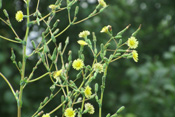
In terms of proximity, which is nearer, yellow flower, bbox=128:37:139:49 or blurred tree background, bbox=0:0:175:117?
yellow flower, bbox=128:37:139:49

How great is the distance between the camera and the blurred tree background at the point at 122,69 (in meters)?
2.16

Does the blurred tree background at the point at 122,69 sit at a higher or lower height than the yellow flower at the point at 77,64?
higher

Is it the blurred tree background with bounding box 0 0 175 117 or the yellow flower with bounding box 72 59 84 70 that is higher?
the blurred tree background with bounding box 0 0 175 117

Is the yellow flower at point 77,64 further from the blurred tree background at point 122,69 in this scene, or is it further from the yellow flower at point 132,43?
the blurred tree background at point 122,69

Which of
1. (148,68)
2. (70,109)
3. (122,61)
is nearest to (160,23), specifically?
(122,61)

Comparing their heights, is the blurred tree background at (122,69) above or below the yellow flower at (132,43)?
above

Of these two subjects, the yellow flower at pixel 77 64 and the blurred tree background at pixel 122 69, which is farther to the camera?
the blurred tree background at pixel 122 69

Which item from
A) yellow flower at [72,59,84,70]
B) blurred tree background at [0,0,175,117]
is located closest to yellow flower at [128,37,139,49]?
yellow flower at [72,59,84,70]

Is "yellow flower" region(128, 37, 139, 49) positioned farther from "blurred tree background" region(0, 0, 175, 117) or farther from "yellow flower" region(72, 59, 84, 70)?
"blurred tree background" region(0, 0, 175, 117)

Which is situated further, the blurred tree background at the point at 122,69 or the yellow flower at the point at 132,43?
the blurred tree background at the point at 122,69

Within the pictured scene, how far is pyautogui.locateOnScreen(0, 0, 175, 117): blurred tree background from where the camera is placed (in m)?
2.16

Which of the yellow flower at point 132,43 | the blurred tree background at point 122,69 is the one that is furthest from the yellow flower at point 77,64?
the blurred tree background at point 122,69

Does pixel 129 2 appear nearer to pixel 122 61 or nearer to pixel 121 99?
pixel 122 61

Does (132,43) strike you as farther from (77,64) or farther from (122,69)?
(122,69)
